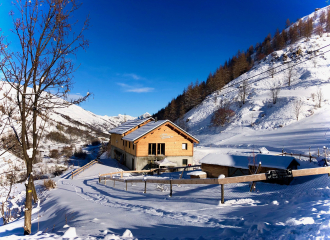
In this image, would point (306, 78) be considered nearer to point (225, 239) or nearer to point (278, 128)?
point (278, 128)

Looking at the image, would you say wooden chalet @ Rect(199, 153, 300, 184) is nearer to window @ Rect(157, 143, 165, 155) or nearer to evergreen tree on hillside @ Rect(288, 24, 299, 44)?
window @ Rect(157, 143, 165, 155)

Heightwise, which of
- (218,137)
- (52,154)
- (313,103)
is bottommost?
(52,154)

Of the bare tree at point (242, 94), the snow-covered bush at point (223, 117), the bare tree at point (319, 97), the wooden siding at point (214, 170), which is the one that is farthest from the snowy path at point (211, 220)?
the bare tree at point (242, 94)

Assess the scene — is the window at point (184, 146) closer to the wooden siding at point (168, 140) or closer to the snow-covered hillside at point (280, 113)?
the wooden siding at point (168, 140)

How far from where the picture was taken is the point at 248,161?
47.0ft

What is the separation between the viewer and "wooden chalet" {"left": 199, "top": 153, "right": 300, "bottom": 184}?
→ 12.8m

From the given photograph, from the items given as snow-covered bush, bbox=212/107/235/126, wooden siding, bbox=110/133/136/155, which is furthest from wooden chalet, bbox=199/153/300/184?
snow-covered bush, bbox=212/107/235/126

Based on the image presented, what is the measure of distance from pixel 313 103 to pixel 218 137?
1027 inches

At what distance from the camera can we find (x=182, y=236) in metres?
4.69

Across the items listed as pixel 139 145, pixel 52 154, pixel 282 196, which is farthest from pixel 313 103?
pixel 52 154

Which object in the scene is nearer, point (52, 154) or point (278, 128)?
point (278, 128)

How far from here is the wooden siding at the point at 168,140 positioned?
1077 inches

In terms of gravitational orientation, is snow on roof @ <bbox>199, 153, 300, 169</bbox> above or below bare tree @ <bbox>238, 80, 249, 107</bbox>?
below

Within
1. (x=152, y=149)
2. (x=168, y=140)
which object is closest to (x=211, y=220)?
(x=152, y=149)
